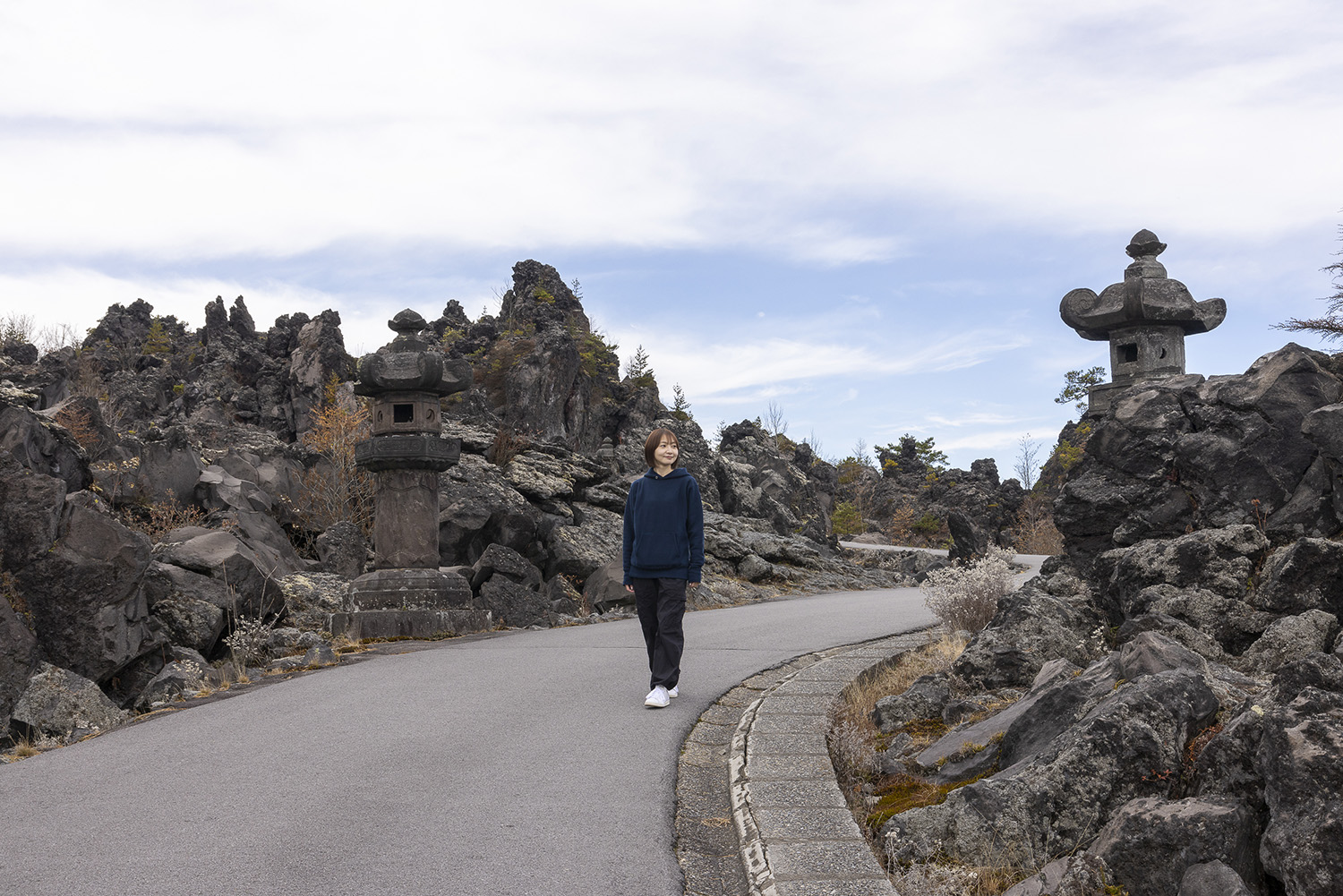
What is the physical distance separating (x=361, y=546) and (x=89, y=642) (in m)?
8.20

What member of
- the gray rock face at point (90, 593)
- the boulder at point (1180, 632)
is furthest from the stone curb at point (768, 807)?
the gray rock face at point (90, 593)

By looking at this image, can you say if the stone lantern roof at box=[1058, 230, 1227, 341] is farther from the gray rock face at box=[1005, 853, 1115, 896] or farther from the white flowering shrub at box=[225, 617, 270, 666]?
the gray rock face at box=[1005, 853, 1115, 896]

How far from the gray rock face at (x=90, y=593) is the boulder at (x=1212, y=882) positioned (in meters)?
9.95

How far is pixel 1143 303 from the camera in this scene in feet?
50.4

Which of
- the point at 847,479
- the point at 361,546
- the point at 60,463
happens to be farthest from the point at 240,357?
the point at 60,463

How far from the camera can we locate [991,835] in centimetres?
419

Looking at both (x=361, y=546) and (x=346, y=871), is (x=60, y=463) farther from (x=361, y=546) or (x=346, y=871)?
(x=346, y=871)

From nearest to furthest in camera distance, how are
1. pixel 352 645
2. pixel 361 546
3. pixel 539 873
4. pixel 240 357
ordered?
pixel 539 873
pixel 352 645
pixel 361 546
pixel 240 357

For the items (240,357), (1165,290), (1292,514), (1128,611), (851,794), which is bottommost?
(851,794)

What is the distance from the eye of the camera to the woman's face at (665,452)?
780cm

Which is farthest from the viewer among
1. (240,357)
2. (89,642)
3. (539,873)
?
(240,357)

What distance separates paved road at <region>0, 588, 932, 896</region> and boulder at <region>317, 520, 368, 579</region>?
29.1 ft

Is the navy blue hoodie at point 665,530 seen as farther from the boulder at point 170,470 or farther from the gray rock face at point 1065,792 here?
the boulder at point 170,470

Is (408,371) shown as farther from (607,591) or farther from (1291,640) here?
(1291,640)
